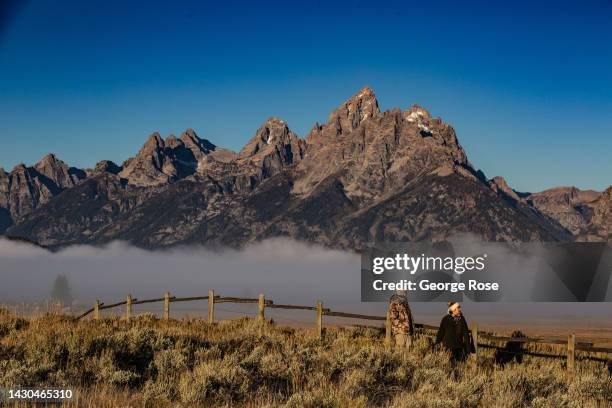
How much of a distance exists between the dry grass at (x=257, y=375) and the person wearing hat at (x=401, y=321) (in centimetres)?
65

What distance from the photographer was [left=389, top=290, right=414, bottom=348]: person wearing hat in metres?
20.0

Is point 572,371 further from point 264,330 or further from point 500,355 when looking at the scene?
point 264,330

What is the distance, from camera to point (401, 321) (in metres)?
20.0

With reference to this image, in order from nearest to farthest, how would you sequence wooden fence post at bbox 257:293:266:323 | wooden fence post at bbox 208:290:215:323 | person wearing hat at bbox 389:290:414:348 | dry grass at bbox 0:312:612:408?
dry grass at bbox 0:312:612:408, person wearing hat at bbox 389:290:414:348, wooden fence post at bbox 257:293:266:323, wooden fence post at bbox 208:290:215:323

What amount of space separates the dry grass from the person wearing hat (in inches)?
25.6

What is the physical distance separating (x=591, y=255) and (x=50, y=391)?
14490 cm

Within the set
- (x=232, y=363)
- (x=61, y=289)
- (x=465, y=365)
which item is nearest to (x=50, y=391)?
(x=232, y=363)

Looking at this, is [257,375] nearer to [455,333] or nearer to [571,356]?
[455,333]

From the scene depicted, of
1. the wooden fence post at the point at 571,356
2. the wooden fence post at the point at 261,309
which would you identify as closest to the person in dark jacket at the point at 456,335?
the wooden fence post at the point at 571,356

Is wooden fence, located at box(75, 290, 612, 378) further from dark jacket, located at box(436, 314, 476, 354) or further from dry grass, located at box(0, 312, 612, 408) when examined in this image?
dry grass, located at box(0, 312, 612, 408)

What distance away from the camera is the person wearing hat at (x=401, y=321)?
20.0m

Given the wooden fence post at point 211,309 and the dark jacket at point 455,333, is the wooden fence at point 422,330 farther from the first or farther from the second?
the dark jacket at point 455,333

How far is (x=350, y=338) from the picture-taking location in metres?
23.2

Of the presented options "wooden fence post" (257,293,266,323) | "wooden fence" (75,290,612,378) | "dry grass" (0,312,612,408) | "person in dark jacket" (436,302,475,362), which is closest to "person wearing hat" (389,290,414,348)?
"wooden fence" (75,290,612,378)
